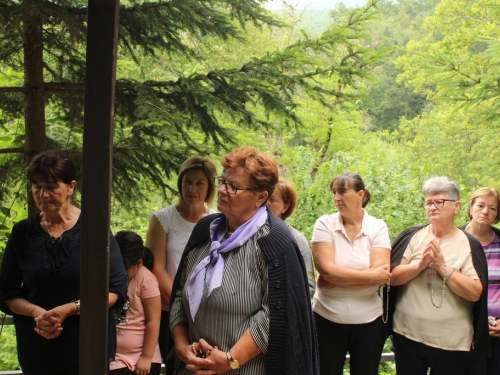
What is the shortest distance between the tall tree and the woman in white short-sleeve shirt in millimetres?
1255

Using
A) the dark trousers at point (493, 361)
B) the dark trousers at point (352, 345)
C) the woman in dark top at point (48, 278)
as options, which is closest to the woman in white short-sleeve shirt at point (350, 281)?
the dark trousers at point (352, 345)

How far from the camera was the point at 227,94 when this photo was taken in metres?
4.25

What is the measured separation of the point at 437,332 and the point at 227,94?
2.29 m

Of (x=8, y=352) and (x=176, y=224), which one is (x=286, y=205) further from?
(x=8, y=352)

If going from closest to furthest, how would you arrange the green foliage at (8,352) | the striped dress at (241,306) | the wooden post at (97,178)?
1. the wooden post at (97,178)
2. the striped dress at (241,306)
3. the green foliage at (8,352)

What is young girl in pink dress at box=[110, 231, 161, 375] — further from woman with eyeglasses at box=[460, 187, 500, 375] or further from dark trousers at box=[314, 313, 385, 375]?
woman with eyeglasses at box=[460, 187, 500, 375]

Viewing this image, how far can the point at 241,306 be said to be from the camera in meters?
2.25

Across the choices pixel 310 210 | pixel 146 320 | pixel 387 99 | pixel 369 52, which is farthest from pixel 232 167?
pixel 387 99

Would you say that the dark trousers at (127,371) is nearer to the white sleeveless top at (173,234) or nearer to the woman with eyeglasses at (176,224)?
the woman with eyeglasses at (176,224)

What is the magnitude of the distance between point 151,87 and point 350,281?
7.00ft

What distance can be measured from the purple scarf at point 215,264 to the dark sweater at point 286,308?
0.22ft

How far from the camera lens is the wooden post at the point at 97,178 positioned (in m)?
2.12

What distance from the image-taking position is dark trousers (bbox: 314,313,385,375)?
3.30m

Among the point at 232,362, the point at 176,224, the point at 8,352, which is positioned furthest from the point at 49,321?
the point at 8,352
